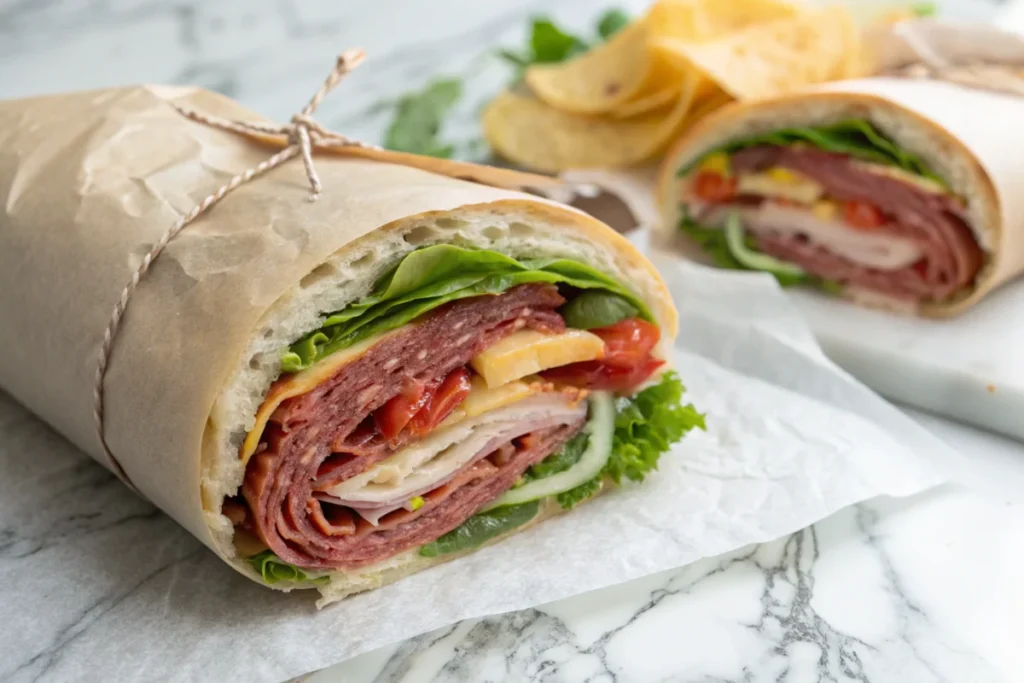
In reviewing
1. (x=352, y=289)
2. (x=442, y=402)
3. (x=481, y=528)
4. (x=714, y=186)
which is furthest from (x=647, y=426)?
(x=714, y=186)

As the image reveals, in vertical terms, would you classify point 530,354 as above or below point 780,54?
above

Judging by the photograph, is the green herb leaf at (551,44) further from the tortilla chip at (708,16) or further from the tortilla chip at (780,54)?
the tortilla chip at (780,54)

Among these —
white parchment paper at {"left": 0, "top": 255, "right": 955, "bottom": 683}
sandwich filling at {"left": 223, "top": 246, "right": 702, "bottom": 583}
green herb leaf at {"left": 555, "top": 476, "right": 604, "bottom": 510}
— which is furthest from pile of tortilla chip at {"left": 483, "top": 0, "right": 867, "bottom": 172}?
green herb leaf at {"left": 555, "top": 476, "right": 604, "bottom": 510}

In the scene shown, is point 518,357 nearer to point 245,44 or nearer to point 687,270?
point 687,270

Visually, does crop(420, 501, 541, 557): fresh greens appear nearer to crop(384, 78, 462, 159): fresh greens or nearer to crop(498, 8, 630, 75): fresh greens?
crop(384, 78, 462, 159): fresh greens

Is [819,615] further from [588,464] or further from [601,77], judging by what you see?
[601,77]

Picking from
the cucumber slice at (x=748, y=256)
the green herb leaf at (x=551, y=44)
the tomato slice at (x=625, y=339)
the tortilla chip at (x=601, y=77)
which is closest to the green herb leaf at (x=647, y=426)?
the tomato slice at (x=625, y=339)

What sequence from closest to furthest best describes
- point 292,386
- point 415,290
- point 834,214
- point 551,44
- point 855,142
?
point 292,386, point 415,290, point 855,142, point 834,214, point 551,44
